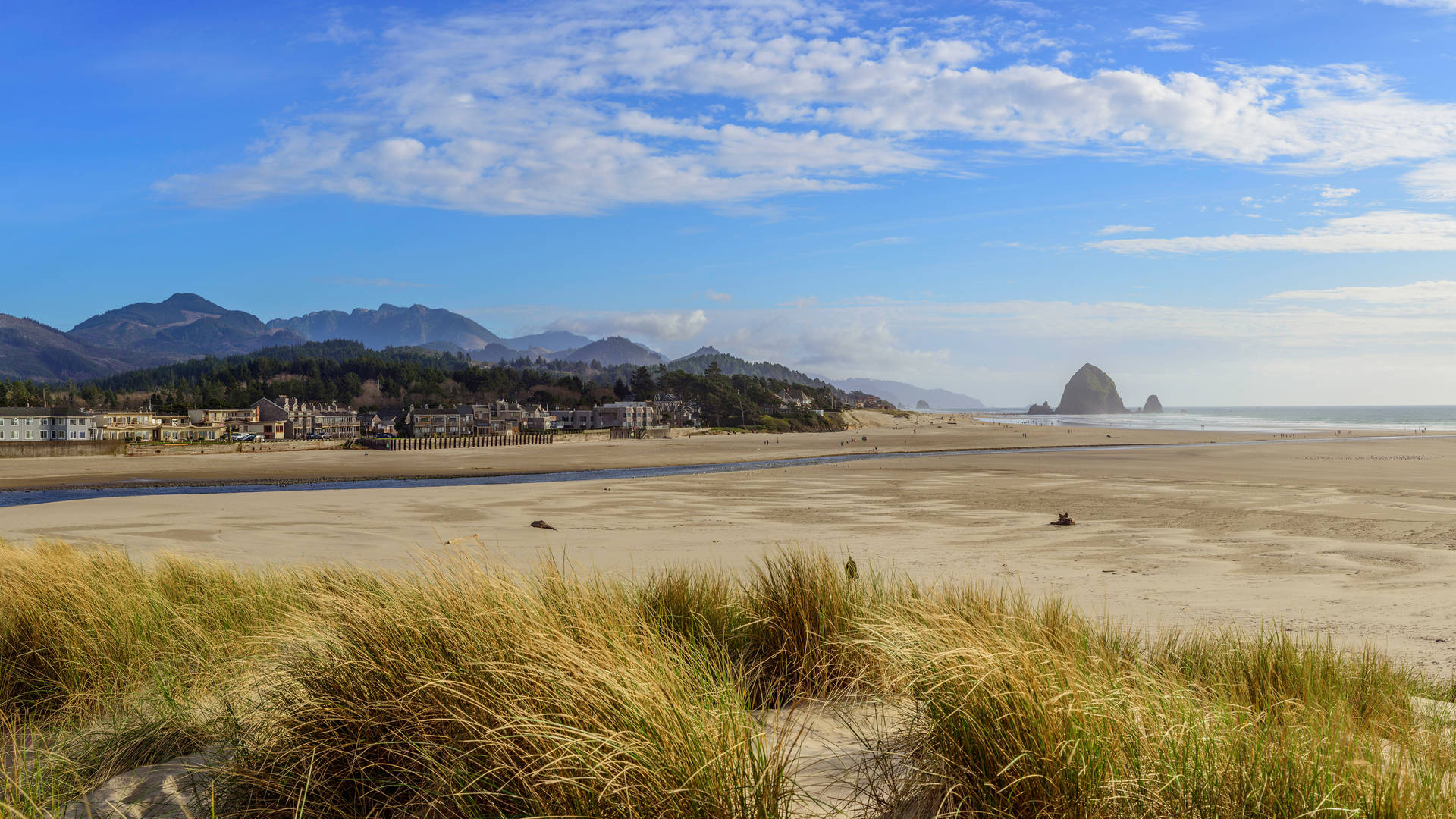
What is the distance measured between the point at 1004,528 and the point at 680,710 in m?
15.0

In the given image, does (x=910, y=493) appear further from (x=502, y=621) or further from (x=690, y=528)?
(x=502, y=621)

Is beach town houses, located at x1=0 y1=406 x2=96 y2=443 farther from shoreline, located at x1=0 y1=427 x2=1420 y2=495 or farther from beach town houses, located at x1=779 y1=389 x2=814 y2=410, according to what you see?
beach town houses, located at x1=779 y1=389 x2=814 y2=410

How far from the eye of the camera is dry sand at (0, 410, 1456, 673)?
944cm

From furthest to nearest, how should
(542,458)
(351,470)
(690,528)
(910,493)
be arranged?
(542,458), (351,470), (910,493), (690,528)

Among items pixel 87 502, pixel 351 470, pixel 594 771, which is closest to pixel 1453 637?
pixel 594 771

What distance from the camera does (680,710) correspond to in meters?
2.67

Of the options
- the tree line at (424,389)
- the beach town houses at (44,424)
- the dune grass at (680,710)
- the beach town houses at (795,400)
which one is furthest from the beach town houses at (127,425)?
the beach town houses at (795,400)

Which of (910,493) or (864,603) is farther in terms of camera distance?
(910,493)

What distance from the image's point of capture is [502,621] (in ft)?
11.7

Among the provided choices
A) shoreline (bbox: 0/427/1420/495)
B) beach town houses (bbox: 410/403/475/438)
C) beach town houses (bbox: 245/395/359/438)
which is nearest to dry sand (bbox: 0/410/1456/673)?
shoreline (bbox: 0/427/1420/495)

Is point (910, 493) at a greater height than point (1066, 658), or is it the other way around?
point (1066, 658)

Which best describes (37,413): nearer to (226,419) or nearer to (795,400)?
(226,419)

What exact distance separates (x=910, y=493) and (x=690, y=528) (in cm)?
1010

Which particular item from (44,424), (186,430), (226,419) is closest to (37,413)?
(44,424)
